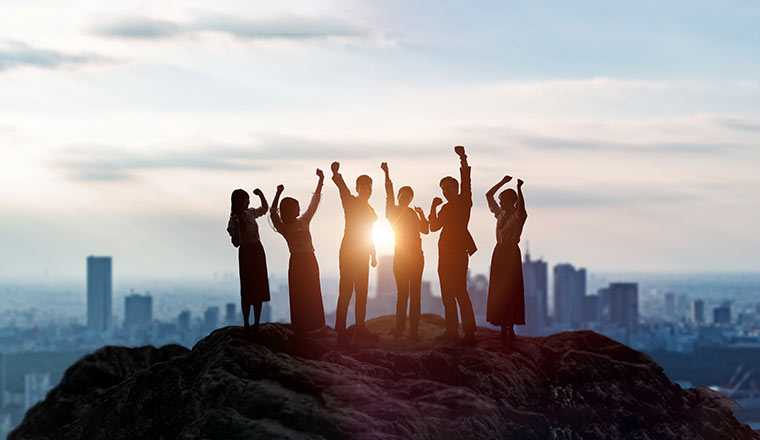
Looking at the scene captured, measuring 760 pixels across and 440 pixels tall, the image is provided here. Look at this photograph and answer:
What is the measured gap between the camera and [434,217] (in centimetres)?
1605

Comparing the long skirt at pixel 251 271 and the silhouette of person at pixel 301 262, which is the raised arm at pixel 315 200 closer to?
the silhouette of person at pixel 301 262

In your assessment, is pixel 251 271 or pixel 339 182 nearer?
pixel 251 271

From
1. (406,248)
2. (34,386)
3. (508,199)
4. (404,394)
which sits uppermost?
(508,199)

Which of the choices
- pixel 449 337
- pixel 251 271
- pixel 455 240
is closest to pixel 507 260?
pixel 455 240

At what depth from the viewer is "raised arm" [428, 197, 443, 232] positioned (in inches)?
629

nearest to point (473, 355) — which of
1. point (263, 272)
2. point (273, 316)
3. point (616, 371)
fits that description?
point (616, 371)

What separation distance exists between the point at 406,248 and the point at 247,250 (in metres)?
3.31

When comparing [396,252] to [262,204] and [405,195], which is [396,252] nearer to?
[405,195]

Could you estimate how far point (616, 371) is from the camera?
1603 cm

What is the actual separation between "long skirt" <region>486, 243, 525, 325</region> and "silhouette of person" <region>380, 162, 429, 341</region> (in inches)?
56.8

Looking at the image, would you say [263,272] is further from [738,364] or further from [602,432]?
[738,364]

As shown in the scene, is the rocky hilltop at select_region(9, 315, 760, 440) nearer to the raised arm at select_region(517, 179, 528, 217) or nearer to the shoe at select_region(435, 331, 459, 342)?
the shoe at select_region(435, 331, 459, 342)

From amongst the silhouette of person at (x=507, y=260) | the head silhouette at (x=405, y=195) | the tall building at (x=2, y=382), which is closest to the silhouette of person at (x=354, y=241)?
the head silhouette at (x=405, y=195)

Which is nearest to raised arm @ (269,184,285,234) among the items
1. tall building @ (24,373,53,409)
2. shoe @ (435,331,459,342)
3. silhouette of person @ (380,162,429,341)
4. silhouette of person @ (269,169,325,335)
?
silhouette of person @ (269,169,325,335)
